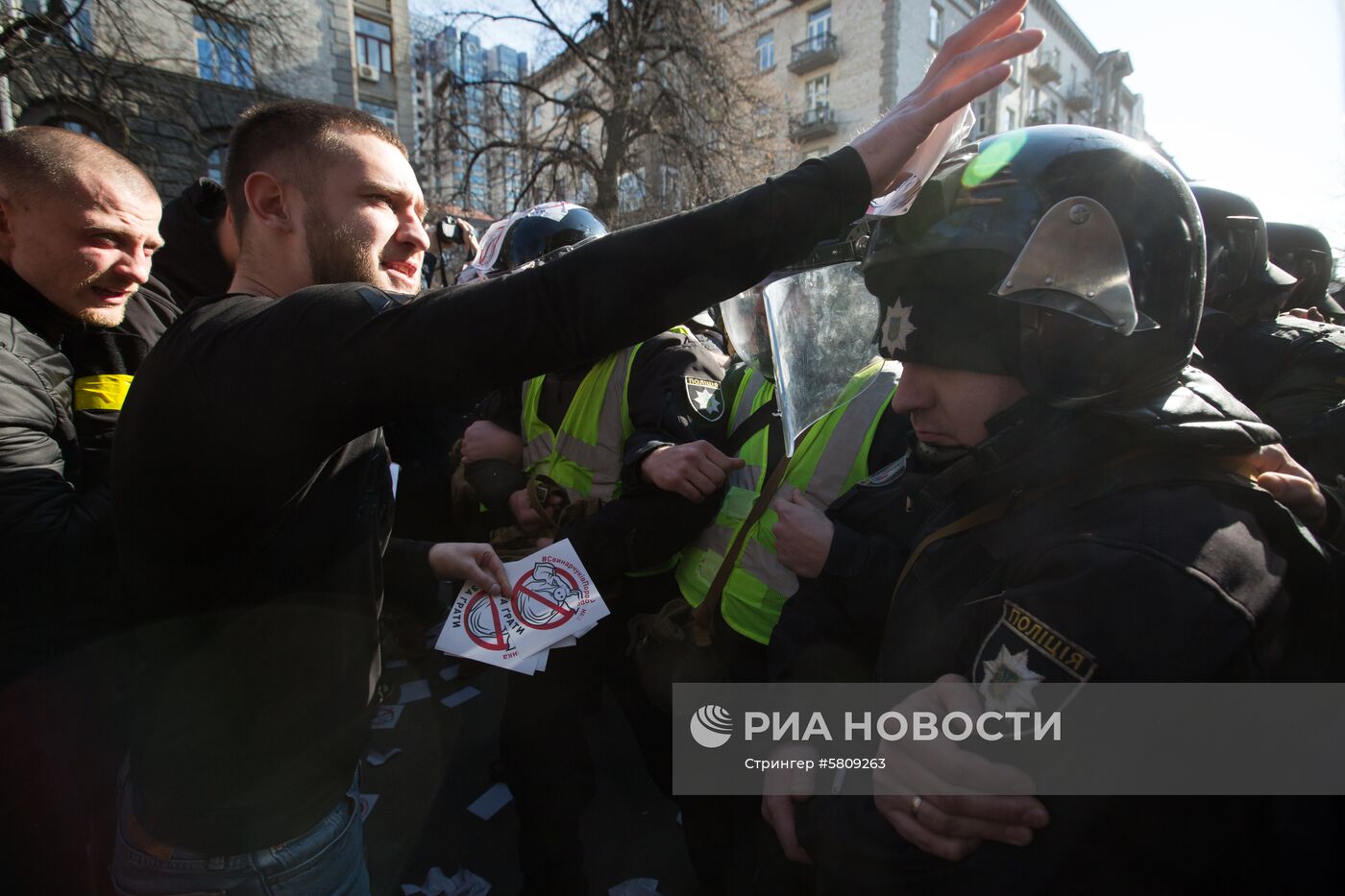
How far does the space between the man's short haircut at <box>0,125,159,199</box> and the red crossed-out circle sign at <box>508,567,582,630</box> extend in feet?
5.26

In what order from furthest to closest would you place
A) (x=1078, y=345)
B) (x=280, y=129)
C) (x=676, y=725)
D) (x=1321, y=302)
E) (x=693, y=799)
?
(x=1321, y=302) → (x=693, y=799) → (x=676, y=725) → (x=280, y=129) → (x=1078, y=345)

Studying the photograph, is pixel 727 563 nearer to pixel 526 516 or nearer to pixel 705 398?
pixel 705 398

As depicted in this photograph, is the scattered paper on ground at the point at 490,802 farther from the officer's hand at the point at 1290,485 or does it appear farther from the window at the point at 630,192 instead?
the window at the point at 630,192

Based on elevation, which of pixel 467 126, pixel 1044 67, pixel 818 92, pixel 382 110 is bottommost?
pixel 467 126

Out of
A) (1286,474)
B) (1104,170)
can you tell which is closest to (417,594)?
(1104,170)

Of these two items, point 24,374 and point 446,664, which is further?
point 446,664

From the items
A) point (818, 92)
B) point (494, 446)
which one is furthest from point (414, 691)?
point (818, 92)

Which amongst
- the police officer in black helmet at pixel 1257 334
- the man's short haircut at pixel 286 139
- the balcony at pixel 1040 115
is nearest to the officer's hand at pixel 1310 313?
the police officer in black helmet at pixel 1257 334

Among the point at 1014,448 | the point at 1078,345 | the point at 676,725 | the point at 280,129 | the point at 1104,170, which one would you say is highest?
the point at 280,129

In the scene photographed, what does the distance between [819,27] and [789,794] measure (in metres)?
31.7

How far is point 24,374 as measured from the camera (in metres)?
1.57

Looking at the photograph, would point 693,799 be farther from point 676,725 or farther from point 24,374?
point 24,374

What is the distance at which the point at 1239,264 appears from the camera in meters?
3.10

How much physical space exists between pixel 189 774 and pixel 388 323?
98cm
